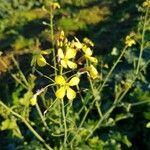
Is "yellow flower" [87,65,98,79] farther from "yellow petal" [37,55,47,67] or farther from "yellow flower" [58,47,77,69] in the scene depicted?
"yellow petal" [37,55,47,67]

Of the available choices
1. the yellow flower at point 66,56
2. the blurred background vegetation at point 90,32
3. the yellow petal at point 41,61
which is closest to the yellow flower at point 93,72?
the yellow flower at point 66,56

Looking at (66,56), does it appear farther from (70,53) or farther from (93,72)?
(93,72)

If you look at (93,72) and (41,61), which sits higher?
(41,61)

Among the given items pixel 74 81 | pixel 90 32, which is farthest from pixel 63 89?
pixel 90 32

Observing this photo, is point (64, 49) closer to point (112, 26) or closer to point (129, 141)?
point (129, 141)

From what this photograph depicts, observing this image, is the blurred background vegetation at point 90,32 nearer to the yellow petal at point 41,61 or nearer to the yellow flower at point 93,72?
the yellow flower at point 93,72

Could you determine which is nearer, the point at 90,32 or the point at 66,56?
the point at 66,56

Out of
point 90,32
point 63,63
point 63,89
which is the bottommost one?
point 90,32

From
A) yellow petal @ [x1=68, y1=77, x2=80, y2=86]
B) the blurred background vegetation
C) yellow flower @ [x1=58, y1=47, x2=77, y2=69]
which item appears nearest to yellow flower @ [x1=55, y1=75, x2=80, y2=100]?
yellow petal @ [x1=68, y1=77, x2=80, y2=86]

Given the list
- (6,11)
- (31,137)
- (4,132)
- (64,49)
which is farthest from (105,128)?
(6,11)
